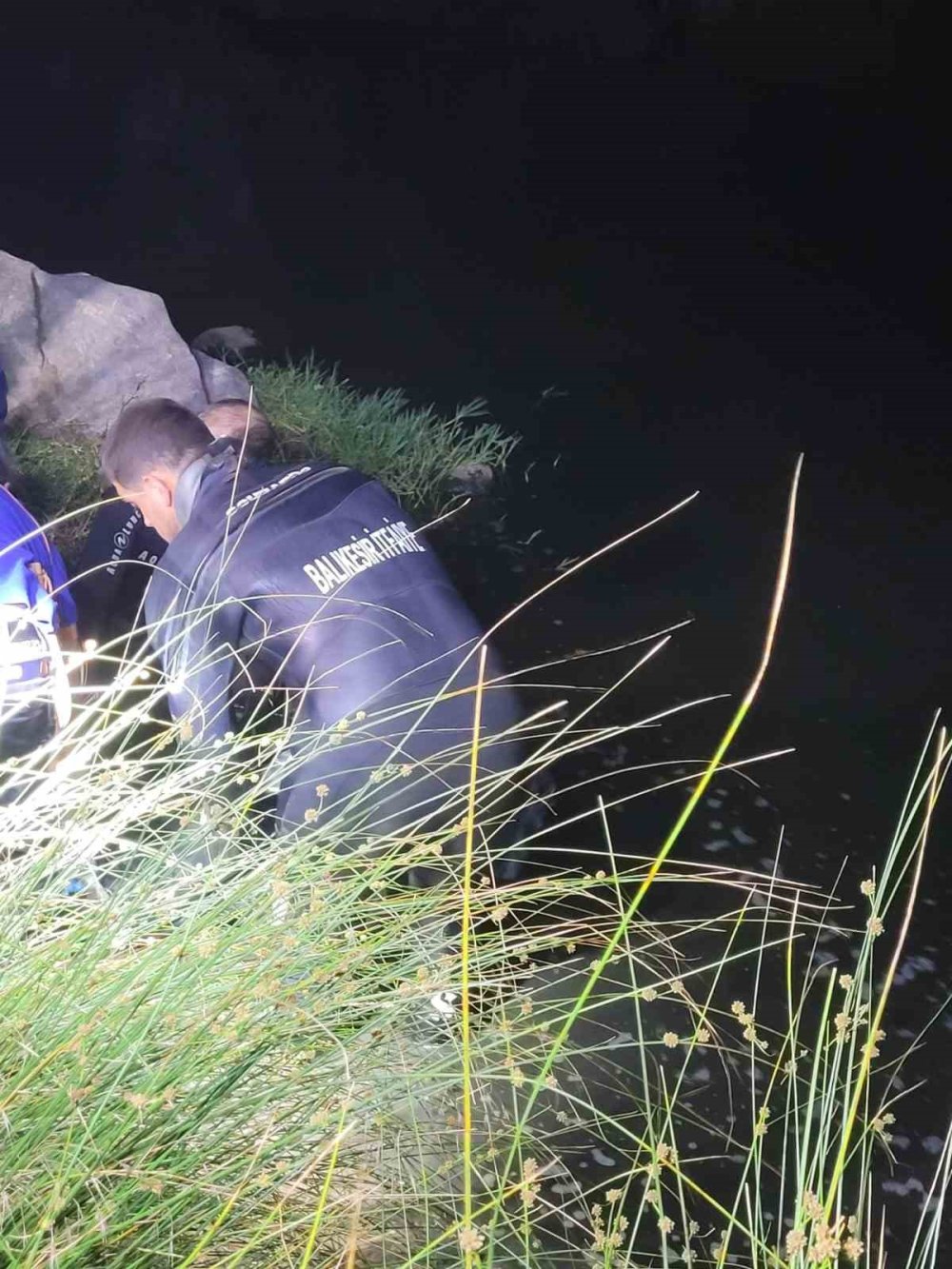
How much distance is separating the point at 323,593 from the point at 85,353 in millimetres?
3643

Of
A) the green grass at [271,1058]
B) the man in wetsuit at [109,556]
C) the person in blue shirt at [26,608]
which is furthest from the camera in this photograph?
the man in wetsuit at [109,556]

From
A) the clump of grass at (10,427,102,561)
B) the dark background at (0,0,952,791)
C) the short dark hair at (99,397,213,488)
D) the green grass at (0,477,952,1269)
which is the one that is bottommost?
the dark background at (0,0,952,791)

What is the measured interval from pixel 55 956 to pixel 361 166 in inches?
486

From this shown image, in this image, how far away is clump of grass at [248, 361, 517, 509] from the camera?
5.49 meters

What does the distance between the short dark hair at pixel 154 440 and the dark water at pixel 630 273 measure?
1.55 m

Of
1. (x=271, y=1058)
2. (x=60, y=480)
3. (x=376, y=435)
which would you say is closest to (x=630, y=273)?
(x=376, y=435)

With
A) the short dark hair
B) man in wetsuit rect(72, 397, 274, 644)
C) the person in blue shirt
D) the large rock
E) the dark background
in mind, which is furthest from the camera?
the large rock

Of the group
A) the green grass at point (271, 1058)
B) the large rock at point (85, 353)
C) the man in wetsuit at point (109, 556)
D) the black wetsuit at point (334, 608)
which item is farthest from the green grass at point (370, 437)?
the green grass at point (271, 1058)

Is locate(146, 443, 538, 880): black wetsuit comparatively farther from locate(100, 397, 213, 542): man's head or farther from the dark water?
the dark water

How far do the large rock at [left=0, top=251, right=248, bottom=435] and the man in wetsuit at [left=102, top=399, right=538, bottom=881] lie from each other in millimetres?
2959

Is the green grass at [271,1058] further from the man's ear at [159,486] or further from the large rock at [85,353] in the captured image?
the large rock at [85,353]

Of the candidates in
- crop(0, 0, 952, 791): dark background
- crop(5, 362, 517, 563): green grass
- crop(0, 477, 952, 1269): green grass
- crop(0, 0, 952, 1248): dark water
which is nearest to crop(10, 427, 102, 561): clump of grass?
crop(5, 362, 517, 563): green grass

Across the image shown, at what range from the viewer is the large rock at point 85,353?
211 inches

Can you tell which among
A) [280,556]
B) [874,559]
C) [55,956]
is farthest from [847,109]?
[55,956]
